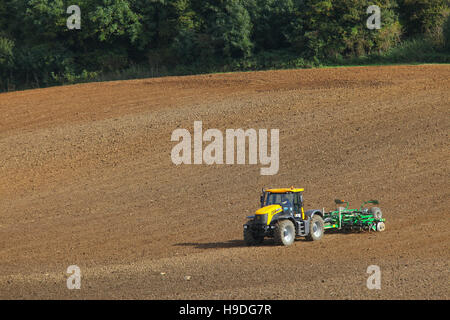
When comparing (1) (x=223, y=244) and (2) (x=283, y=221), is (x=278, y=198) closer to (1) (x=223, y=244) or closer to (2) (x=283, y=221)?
(2) (x=283, y=221)

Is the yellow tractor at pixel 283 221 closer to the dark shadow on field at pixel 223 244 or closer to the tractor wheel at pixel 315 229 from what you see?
the tractor wheel at pixel 315 229

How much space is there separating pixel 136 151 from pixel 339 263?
51.0 ft

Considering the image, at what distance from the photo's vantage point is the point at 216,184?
2491 cm

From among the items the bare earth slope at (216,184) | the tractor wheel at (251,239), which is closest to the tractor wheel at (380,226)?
the bare earth slope at (216,184)

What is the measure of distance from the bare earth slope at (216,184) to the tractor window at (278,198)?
1.35 m

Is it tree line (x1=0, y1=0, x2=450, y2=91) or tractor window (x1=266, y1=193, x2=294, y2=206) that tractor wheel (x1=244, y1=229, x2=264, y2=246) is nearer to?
tractor window (x1=266, y1=193, x2=294, y2=206)

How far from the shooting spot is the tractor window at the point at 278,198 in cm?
1752

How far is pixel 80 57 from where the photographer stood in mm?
50781

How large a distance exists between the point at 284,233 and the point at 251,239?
3.24ft

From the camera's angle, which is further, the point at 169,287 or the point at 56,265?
the point at 56,265

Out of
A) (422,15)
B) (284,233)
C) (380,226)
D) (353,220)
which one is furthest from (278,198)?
(422,15)

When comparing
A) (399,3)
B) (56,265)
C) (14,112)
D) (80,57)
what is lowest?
(56,265)

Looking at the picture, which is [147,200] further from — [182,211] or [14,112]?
[14,112]

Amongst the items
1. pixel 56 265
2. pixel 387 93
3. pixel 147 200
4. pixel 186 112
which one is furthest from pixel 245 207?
pixel 387 93
